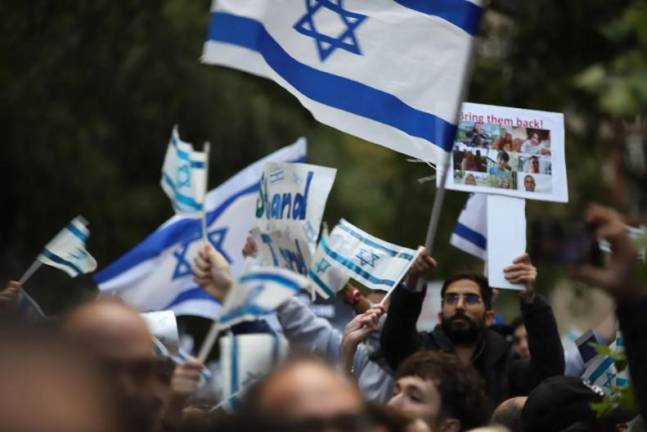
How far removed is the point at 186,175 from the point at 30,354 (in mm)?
4545

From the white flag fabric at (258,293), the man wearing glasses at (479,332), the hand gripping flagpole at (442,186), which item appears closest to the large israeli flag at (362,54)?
the hand gripping flagpole at (442,186)

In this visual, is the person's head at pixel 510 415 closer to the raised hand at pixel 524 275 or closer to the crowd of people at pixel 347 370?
the crowd of people at pixel 347 370

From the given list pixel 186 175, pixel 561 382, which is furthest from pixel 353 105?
pixel 561 382

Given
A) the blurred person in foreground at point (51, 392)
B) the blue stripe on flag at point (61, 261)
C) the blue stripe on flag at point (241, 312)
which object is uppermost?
the blue stripe on flag at point (61, 261)

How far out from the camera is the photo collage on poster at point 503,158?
6.70 m

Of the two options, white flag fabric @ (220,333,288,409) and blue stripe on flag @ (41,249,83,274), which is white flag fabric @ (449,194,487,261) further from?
white flag fabric @ (220,333,288,409)

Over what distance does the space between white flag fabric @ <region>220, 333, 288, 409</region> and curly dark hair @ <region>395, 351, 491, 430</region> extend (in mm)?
1339

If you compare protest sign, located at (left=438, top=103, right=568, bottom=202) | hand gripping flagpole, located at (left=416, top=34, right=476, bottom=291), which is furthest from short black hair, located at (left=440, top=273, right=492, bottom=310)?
hand gripping flagpole, located at (left=416, top=34, right=476, bottom=291)

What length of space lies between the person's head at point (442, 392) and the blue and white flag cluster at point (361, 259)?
1.35m

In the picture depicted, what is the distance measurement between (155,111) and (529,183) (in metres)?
11.9

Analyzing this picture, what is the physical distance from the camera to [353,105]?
6602mm

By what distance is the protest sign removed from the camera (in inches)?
264

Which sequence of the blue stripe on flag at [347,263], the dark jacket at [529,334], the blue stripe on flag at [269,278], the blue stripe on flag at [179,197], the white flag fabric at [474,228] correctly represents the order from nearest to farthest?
the blue stripe on flag at [269,278] < the dark jacket at [529,334] < the blue stripe on flag at [347,263] < the blue stripe on flag at [179,197] < the white flag fabric at [474,228]

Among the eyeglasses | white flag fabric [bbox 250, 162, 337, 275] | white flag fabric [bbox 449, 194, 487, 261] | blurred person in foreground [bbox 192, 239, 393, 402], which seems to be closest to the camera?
blurred person in foreground [bbox 192, 239, 393, 402]
